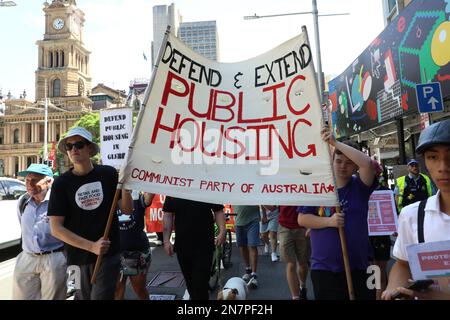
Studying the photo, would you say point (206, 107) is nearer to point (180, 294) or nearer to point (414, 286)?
point (414, 286)

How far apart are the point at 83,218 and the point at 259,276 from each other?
3.95 meters

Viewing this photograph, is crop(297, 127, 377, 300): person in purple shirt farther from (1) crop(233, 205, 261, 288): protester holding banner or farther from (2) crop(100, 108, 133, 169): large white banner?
(2) crop(100, 108, 133, 169): large white banner

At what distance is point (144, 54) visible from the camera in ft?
200

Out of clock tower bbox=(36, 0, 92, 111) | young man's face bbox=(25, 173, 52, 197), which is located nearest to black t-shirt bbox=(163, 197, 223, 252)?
young man's face bbox=(25, 173, 52, 197)

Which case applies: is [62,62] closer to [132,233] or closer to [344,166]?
[132,233]

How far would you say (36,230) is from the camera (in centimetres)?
321

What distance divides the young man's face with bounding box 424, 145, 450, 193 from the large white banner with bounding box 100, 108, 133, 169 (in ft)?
19.0

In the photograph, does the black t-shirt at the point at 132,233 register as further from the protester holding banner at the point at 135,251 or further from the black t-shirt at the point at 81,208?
the black t-shirt at the point at 81,208

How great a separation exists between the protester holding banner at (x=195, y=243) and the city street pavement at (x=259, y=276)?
172cm

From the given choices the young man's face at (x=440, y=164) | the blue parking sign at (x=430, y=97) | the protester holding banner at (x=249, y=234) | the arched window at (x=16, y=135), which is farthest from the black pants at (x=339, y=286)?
the arched window at (x=16, y=135)

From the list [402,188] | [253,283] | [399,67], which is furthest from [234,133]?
[399,67]

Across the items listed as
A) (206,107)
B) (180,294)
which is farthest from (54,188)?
(180,294)
